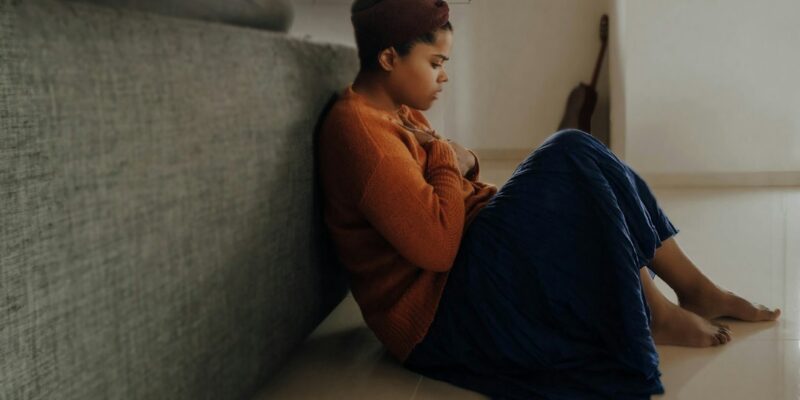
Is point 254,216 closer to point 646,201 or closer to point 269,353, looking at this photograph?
point 269,353

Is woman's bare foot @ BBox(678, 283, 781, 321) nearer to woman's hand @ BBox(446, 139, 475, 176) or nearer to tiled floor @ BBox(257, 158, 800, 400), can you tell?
tiled floor @ BBox(257, 158, 800, 400)

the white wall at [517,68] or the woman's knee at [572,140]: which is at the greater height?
the woman's knee at [572,140]

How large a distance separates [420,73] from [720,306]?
767mm

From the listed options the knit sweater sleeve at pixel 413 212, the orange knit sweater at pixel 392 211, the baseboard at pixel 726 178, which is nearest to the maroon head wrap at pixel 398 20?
the orange knit sweater at pixel 392 211

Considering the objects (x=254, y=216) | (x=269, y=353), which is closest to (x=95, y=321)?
(x=254, y=216)

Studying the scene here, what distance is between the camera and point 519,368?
144 centimetres

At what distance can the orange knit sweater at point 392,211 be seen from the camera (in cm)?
137

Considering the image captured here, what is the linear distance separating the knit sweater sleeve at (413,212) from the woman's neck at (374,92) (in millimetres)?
196

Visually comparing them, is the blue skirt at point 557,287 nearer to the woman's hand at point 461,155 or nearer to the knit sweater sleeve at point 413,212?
the knit sweater sleeve at point 413,212

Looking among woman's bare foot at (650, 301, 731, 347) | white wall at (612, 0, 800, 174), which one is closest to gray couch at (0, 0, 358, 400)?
woman's bare foot at (650, 301, 731, 347)

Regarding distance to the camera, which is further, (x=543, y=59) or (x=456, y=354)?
(x=543, y=59)

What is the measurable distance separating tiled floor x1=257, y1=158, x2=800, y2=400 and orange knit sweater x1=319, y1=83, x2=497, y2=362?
0.31 feet

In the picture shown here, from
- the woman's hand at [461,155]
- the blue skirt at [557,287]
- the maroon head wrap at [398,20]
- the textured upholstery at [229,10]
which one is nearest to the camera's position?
the textured upholstery at [229,10]

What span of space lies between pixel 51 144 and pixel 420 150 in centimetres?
81
